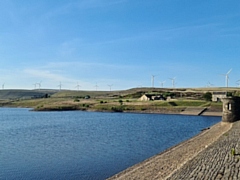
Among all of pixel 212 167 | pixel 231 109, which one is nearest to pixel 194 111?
pixel 231 109

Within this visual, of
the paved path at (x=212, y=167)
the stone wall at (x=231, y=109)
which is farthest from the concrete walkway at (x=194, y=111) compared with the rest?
the paved path at (x=212, y=167)

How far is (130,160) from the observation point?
25141mm

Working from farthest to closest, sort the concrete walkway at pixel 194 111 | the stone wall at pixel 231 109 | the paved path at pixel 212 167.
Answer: the concrete walkway at pixel 194 111 → the stone wall at pixel 231 109 → the paved path at pixel 212 167

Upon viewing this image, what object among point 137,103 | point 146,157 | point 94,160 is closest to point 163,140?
point 146,157

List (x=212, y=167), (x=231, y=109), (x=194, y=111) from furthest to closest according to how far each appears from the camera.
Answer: (x=194, y=111) → (x=231, y=109) → (x=212, y=167)

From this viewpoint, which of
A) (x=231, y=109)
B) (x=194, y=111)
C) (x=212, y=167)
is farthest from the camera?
(x=194, y=111)

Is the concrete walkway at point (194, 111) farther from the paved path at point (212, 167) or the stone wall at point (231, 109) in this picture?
the paved path at point (212, 167)

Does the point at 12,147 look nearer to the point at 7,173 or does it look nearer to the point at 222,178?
the point at 7,173

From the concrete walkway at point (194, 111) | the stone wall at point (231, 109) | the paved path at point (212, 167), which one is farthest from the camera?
the concrete walkway at point (194, 111)

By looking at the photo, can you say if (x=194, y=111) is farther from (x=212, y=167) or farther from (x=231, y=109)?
(x=212, y=167)

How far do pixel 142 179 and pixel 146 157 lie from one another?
886 cm

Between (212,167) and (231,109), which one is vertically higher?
(231,109)

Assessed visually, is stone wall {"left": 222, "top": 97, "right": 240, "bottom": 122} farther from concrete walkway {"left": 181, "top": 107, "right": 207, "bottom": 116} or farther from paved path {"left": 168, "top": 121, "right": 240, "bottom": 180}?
concrete walkway {"left": 181, "top": 107, "right": 207, "bottom": 116}

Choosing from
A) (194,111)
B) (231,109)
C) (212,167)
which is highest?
(231,109)
